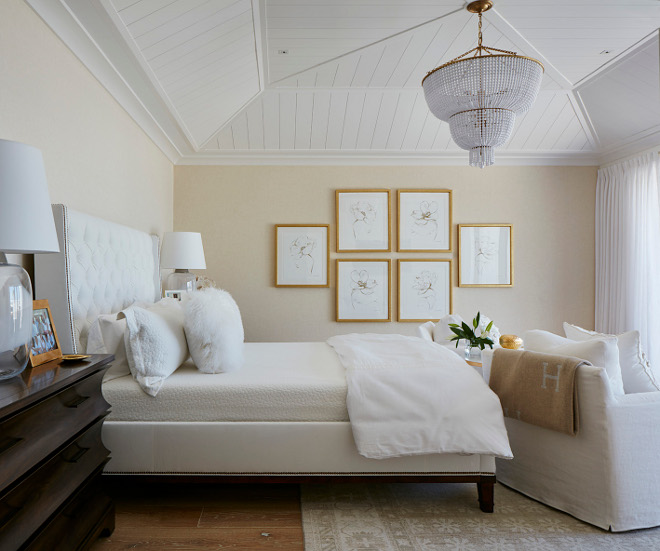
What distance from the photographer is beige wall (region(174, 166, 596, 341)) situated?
15.6 feet

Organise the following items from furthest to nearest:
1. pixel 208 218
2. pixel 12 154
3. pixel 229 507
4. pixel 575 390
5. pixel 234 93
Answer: pixel 208 218 < pixel 234 93 < pixel 229 507 < pixel 575 390 < pixel 12 154

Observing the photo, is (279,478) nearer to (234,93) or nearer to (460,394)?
(460,394)

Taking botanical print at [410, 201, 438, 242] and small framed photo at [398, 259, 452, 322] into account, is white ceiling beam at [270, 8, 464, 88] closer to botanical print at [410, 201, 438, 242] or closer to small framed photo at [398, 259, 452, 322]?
botanical print at [410, 201, 438, 242]

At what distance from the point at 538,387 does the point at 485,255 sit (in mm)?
2876

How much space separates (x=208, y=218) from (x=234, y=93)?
1392 mm

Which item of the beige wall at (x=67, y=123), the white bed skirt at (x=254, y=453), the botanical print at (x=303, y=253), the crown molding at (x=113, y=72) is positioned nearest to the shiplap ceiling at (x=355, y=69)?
the crown molding at (x=113, y=72)

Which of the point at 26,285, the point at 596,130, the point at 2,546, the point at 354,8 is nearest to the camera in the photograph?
the point at 2,546

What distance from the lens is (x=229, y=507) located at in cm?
218

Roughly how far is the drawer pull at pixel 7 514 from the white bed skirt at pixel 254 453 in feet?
2.95

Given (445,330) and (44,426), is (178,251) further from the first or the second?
(44,426)

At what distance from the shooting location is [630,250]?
4.38m

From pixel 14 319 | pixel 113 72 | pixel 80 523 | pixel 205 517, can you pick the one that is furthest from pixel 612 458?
pixel 113 72

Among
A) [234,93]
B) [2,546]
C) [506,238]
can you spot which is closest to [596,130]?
[506,238]

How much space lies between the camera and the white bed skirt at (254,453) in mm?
2105
